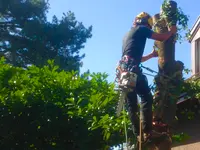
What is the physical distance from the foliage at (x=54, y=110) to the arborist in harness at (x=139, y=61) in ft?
3.50

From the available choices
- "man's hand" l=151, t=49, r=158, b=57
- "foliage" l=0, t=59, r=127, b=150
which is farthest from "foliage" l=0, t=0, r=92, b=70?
"man's hand" l=151, t=49, r=158, b=57

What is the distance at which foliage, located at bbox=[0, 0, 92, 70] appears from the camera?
21031mm

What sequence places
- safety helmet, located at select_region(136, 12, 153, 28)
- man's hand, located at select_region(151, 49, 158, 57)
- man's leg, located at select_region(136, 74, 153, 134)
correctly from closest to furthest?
man's leg, located at select_region(136, 74, 153, 134) < safety helmet, located at select_region(136, 12, 153, 28) < man's hand, located at select_region(151, 49, 158, 57)

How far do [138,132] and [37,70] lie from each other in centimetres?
258

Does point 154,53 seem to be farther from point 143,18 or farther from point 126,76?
point 126,76

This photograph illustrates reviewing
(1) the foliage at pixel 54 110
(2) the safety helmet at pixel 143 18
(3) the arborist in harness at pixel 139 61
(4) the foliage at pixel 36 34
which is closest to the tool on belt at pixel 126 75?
(3) the arborist in harness at pixel 139 61

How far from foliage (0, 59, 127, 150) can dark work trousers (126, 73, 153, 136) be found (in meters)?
1.03

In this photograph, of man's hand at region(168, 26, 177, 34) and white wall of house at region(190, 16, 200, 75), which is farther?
white wall of house at region(190, 16, 200, 75)

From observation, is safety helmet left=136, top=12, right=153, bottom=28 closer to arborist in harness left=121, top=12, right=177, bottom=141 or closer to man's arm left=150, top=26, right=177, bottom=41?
arborist in harness left=121, top=12, right=177, bottom=141

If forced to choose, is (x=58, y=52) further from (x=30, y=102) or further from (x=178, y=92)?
(x=178, y=92)

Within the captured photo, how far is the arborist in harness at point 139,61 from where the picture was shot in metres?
5.58

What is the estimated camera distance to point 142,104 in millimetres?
5707

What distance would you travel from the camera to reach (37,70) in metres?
7.75

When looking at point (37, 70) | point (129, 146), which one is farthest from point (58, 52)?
point (129, 146)
